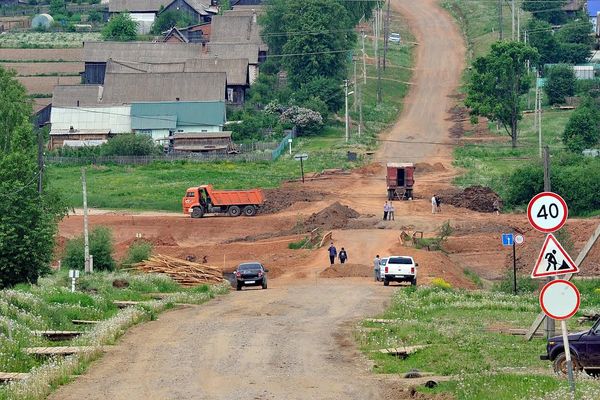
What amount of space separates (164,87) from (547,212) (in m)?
90.7

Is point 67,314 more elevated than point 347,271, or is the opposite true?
point 67,314

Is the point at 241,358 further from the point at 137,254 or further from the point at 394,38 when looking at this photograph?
the point at 394,38

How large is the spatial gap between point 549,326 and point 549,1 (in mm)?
111548

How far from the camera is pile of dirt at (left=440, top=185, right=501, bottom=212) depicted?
258ft

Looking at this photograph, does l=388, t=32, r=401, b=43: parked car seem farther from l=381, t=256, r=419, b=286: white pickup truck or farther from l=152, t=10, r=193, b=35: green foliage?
l=381, t=256, r=419, b=286: white pickup truck

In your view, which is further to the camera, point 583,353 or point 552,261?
point 583,353

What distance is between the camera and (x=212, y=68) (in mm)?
116250

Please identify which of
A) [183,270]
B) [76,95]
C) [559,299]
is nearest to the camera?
[559,299]

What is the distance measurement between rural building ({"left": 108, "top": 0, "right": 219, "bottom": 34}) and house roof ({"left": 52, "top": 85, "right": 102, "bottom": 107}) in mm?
34577

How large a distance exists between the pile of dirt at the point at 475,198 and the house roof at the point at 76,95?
37.6 metres

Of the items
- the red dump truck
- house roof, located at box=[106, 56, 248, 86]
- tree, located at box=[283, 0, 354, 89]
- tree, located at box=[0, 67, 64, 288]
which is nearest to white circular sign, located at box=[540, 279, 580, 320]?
tree, located at box=[0, 67, 64, 288]

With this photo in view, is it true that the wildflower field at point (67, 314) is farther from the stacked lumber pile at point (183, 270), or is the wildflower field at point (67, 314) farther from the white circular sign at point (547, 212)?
the white circular sign at point (547, 212)

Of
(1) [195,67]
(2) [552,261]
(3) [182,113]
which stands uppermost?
(1) [195,67]

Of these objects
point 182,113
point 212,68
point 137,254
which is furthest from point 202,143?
point 137,254
